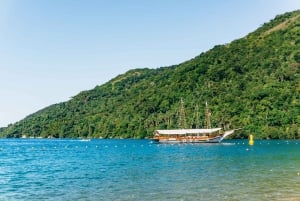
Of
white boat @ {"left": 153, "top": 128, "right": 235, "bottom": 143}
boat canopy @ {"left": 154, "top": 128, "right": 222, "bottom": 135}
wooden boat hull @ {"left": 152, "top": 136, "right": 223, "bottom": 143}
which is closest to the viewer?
wooden boat hull @ {"left": 152, "top": 136, "right": 223, "bottom": 143}

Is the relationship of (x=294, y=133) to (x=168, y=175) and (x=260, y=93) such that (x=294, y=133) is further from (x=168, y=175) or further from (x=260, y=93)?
(x=168, y=175)

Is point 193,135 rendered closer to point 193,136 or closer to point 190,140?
point 193,136

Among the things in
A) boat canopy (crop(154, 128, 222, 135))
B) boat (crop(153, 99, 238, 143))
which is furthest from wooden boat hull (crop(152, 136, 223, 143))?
boat canopy (crop(154, 128, 222, 135))

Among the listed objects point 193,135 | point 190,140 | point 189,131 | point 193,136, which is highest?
point 189,131

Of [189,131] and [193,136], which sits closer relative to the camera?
[193,136]

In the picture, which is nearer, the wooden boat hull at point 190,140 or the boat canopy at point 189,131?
the wooden boat hull at point 190,140

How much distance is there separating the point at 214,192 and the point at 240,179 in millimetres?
8857

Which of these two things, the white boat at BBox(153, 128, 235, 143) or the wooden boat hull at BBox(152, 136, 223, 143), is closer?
the wooden boat hull at BBox(152, 136, 223, 143)

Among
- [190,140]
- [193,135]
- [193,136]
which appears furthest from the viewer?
[193,135]

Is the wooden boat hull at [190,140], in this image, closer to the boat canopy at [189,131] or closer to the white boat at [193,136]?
the white boat at [193,136]

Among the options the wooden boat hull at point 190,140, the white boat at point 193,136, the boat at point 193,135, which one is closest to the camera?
the wooden boat hull at point 190,140

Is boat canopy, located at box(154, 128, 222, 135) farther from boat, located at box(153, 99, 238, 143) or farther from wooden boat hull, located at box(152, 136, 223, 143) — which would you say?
wooden boat hull, located at box(152, 136, 223, 143)

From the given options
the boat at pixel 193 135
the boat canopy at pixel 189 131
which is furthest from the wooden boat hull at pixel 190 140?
the boat canopy at pixel 189 131

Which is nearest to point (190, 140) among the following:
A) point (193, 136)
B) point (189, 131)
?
point (193, 136)
